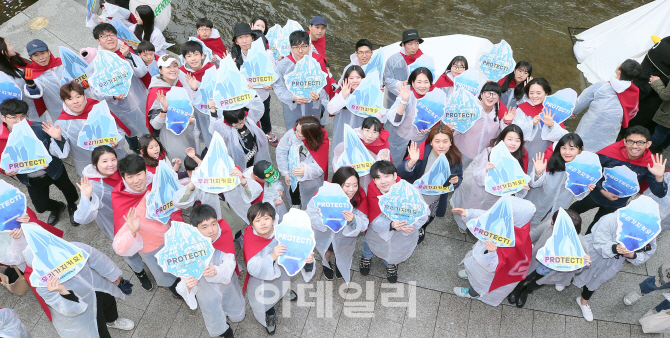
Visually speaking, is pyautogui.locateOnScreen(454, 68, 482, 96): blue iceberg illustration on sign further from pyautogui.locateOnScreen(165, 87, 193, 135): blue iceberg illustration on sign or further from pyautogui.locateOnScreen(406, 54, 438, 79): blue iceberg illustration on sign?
pyautogui.locateOnScreen(165, 87, 193, 135): blue iceberg illustration on sign

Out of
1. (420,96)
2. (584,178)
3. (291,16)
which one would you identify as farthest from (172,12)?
(584,178)

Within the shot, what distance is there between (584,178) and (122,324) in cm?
498

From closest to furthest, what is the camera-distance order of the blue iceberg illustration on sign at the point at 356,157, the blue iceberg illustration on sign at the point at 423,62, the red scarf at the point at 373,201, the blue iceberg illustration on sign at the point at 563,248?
1. the blue iceberg illustration on sign at the point at 563,248
2. the red scarf at the point at 373,201
3. the blue iceberg illustration on sign at the point at 356,157
4. the blue iceberg illustration on sign at the point at 423,62

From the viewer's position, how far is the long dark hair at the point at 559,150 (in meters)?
5.18

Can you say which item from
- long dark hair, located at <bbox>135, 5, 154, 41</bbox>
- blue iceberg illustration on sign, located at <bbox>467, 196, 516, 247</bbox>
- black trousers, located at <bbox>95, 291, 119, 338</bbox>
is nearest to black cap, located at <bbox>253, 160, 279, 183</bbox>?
black trousers, located at <bbox>95, 291, 119, 338</bbox>

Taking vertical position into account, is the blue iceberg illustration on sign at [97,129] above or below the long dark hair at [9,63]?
below

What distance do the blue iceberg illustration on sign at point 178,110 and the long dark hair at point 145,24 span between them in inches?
76.7

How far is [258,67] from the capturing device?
608 centimetres

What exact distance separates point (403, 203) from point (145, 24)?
4.78m

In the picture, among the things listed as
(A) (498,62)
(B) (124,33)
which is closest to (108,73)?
(B) (124,33)

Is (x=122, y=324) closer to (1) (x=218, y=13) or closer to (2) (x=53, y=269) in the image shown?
(2) (x=53, y=269)

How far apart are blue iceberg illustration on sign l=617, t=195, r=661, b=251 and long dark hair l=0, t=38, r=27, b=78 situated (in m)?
7.08

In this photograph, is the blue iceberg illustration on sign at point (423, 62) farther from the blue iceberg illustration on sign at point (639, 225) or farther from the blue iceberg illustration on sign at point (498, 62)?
the blue iceberg illustration on sign at point (639, 225)

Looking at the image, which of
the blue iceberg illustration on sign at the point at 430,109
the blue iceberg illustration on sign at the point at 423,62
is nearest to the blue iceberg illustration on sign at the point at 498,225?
the blue iceberg illustration on sign at the point at 430,109
